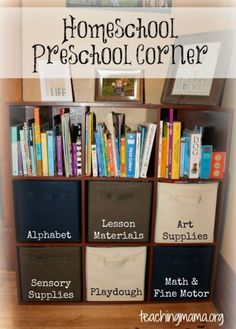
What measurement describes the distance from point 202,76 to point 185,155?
1.46 feet

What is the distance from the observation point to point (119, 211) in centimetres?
167

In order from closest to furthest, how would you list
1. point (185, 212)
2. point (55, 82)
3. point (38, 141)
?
point (38, 141) → point (185, 212) → point (55, 82)

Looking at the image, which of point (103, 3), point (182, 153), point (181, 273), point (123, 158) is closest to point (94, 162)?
point (123, 158)

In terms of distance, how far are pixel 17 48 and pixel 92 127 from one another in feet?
2.35

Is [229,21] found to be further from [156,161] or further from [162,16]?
[156,161]

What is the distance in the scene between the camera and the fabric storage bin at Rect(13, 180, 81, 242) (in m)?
1.63

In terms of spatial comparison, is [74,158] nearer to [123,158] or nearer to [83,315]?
[123,158]

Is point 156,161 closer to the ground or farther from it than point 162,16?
closer to the ground

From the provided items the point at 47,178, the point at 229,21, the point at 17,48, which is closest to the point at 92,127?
the point at 47,178

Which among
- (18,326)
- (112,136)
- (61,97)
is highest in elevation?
(61,97)

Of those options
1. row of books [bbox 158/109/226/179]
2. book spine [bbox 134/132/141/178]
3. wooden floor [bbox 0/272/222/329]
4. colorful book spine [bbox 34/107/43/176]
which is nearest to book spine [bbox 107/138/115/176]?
book spine [bbox 134/132/141/178]

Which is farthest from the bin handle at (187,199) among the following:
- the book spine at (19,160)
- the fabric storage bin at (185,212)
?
the book spine at (19,160)

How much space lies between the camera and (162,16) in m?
1.82

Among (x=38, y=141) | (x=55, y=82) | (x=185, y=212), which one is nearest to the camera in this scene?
(x=38, y=141)
